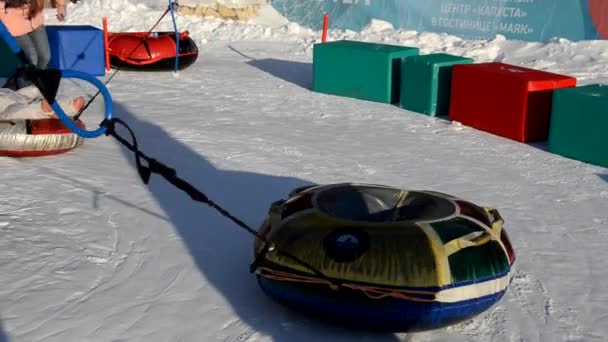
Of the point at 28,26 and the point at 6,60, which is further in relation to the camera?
the point at 6,60

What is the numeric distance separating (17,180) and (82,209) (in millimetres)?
841

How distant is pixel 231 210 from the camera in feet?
18.3

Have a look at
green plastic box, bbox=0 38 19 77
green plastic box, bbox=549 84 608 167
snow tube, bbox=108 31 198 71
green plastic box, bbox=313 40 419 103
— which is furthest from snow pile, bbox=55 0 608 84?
green plastic box, bbox=0 38 19 77

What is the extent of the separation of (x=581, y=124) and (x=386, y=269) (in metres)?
4.36

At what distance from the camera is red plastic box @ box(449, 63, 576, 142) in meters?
7.93

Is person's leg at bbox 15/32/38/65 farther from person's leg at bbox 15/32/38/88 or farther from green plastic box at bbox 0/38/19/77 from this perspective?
green plastic box at bbox 0/38/19/77

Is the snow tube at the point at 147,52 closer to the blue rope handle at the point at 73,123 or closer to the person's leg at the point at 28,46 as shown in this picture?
the person's leg at the point at 28,46

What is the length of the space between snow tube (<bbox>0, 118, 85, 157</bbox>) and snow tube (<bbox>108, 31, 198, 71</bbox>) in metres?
4.66

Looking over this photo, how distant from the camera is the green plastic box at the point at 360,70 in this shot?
9.79 metres

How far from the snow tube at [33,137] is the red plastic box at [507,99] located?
4192 millimetres

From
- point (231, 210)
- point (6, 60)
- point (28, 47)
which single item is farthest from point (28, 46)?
point (6, 60)

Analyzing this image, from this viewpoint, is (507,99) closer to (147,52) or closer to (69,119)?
(69,119)

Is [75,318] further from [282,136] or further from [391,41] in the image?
[391,41]

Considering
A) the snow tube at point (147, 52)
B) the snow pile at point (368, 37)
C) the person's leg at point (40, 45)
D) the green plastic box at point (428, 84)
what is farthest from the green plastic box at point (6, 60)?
the green plastic box at point (428, 84)
